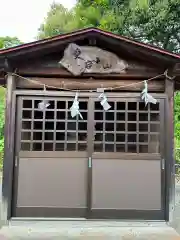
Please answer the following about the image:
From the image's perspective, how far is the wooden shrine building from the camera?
6426 millimetres

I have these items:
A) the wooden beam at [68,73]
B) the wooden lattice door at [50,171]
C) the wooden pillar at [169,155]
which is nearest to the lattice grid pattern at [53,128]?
the wooden lattice door at [50,171]

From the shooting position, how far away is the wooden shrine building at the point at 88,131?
21.1ft

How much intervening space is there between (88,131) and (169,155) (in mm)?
1738

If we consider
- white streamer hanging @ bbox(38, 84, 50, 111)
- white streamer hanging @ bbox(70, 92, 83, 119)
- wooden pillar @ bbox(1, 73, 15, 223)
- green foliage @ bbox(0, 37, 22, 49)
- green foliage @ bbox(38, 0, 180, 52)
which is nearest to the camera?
wooden pillar @ bbox(1, 73, 15, 223)

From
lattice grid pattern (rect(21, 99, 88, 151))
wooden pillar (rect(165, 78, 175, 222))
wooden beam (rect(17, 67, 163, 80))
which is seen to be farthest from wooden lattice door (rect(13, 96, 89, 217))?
wooden pillar (rect(165, 78, 175, 222))

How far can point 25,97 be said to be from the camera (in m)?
6.64

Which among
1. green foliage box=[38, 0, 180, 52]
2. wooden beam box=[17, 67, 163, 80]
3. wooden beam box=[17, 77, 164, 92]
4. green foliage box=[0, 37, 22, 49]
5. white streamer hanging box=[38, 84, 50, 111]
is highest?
green foliage box=[0, 37, 22, 49]

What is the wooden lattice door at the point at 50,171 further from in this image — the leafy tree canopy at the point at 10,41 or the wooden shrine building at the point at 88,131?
the leafy tree canopy at the point at 10,41

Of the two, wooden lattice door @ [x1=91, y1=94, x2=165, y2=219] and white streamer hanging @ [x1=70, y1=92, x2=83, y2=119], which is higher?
white streamer hanging @ [x1=70, y1=92, x2=83, y2=119]

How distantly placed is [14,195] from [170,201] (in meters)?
3.18

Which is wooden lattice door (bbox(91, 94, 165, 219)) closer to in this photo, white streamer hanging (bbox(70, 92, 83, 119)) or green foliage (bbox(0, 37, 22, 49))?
white streamer hanging (bbox(70, 92, 83, 119))

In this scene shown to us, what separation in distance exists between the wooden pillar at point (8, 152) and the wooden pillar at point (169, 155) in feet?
10.4

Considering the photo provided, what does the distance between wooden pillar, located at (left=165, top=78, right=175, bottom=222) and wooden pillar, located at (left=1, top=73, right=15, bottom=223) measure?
3183 millimetres

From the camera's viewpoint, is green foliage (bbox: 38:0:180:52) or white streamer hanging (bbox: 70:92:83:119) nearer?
white streamer hanging (bbox: 70:92:83:119)
